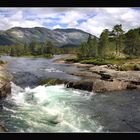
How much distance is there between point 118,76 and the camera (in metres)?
42.2

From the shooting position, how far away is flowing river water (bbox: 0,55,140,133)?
17422mm

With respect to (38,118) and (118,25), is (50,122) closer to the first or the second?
(38,118)

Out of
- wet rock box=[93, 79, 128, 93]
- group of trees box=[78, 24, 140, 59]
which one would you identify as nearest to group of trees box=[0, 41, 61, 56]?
group of trees box=[78, 24, 140, 59]

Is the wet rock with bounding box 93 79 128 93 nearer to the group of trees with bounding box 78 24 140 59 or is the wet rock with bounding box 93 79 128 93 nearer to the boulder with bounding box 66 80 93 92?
the boulder with bounding box 66 80 93 92

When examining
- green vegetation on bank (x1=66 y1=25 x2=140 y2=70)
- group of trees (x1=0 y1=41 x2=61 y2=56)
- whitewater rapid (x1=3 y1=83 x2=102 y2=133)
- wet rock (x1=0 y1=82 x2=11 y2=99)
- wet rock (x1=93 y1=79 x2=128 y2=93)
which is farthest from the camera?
group of trees (x1=0 y1=41 x2=61 y2=56)

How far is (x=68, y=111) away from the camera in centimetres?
2155

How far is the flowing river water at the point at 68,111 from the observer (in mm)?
17422

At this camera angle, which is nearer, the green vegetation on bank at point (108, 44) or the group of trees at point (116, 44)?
the green vegetation on bank at point (108, 44)

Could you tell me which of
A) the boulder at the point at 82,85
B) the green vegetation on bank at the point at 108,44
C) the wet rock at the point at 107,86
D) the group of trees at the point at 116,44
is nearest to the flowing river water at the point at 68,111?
the boulder at the point at 82,85

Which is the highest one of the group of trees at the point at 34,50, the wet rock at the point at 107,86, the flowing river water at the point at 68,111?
the group of trees at the point at 34,50

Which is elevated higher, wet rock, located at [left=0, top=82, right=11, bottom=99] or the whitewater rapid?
wet rock, located at [left=0, top=82, right=11, bottom=99]

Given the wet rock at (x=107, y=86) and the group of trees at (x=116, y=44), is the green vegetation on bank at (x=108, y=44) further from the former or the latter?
the wet rock at (x=107, y=86)

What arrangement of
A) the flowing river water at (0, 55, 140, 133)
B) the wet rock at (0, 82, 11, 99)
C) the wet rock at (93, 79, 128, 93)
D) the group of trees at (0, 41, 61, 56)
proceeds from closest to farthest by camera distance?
the flowing river water at (0, 55, 140, 133) → the wet rock at (0, 82, 11, 99) → the wet rock at (93, 79, 128, 93) → the group of trees at (0, 41, 61, 56)
